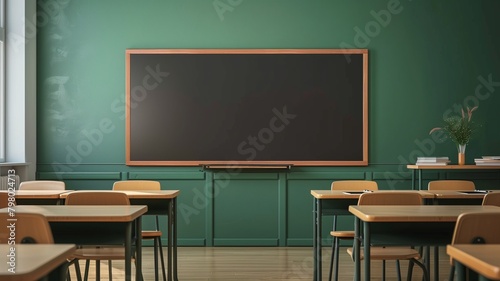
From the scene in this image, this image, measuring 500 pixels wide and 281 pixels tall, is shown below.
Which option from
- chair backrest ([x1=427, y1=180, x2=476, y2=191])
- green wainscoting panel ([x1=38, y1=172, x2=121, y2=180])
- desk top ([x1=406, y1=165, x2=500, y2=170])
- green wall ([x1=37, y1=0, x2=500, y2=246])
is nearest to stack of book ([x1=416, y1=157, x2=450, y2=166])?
desk top ([x1=406, y1=165, x2=500, y2=170])

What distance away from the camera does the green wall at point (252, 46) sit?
6.76m

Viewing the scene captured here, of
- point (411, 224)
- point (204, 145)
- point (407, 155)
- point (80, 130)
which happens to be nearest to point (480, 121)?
point (407, 155)

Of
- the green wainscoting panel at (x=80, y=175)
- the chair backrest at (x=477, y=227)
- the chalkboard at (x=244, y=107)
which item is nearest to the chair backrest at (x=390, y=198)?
the chair backrest at (x=477, y=227)

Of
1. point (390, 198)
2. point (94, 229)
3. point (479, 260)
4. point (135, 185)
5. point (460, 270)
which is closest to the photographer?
point (479, 260)

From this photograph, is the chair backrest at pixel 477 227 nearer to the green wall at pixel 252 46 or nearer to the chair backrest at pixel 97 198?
the chair backrest at pixel 97 198

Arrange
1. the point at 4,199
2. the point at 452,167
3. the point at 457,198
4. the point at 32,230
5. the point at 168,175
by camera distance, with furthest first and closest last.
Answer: the point at 168,175
the point at 452,167
the point at 457,198
the point at 4,199
the point at 32,230

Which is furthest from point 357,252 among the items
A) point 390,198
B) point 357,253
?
point 390,198

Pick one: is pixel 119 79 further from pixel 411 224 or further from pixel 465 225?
pixel 465 225

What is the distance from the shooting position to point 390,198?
12.2ft

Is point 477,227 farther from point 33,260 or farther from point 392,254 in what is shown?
point 33,260

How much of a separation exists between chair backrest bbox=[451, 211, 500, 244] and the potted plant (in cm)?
419

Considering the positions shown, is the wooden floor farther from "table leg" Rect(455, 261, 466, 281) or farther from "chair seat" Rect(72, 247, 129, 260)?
"table leg" Rect(455, 261, 466, 281)

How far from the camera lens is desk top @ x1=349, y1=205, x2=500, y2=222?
3.02 meters

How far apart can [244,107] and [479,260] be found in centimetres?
515
